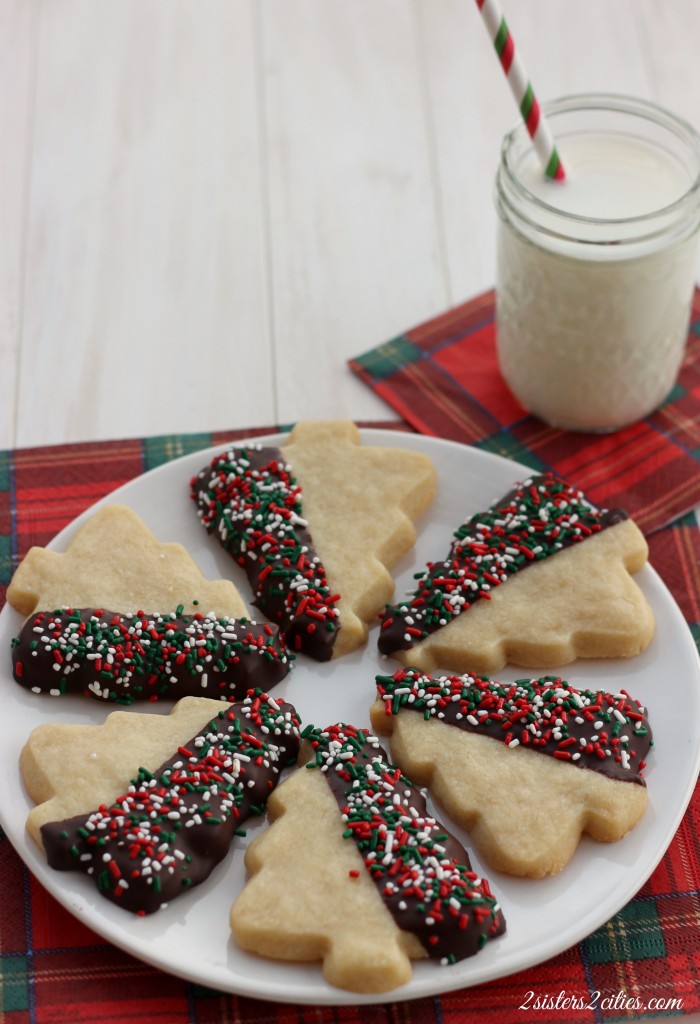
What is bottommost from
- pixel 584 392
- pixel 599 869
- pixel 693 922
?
pixel 693 922

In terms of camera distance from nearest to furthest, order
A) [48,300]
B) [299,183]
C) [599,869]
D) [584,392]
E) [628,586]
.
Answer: [599,869] → [628,586] → [584,392] → [48,300] → [299,183]

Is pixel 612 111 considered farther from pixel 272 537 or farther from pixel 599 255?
pixel 272 537

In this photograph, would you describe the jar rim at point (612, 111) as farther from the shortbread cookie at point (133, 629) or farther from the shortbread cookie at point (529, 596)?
Answer: the shortbread cookie at point (133, 629)

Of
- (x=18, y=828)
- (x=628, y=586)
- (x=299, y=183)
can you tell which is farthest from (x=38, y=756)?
(x=299, y=183)

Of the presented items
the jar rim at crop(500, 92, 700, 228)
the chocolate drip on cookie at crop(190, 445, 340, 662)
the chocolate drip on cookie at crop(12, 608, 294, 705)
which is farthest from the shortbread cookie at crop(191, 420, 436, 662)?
the jar rim at crop(500, 92, 700, 228)

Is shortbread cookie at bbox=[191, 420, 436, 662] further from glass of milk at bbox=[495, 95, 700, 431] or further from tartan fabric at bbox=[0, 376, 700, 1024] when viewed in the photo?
tartan fabric at bbox=[0, 376, 700, 1024]

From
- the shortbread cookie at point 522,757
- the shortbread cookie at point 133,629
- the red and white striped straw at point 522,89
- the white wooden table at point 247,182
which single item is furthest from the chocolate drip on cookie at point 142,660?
the red and white striped straw at point 522,89

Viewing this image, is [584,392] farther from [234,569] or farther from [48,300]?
[48,300]
